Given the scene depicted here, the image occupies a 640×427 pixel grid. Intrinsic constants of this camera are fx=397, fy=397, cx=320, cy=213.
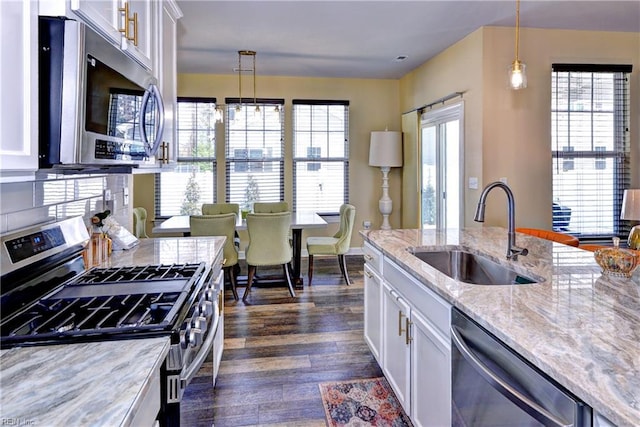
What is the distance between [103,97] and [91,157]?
0.23 meters

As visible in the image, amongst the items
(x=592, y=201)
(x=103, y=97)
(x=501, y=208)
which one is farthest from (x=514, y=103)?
(x=103, y=97)

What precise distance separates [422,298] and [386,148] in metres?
4.44

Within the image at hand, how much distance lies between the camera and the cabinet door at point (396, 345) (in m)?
1.92

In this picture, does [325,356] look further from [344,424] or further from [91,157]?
[91,157]

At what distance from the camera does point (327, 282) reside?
4.77 m

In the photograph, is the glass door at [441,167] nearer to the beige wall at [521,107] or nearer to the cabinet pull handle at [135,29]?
the beige wall at [521,107]

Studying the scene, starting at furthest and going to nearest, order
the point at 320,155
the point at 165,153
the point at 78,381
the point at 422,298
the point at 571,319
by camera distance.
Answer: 1. the point at 320,155
2. the point at 165,153
3. the point at 422,298
4. the point at 571,319
5. the point at 78,381

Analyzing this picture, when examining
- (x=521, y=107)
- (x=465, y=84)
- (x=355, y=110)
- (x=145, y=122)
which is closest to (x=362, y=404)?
(x=145, y=122)

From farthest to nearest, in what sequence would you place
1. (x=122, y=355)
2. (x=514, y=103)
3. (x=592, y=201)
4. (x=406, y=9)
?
(x=592, y=201) < (x=514, y=103) < (x=406, y=9) < (x=122, y=355)

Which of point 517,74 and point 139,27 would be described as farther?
point 517,74

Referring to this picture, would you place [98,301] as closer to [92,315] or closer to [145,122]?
[92,315]

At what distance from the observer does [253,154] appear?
6.03 m

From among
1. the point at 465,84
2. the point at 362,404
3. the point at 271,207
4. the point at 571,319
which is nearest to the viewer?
the point at 571,319

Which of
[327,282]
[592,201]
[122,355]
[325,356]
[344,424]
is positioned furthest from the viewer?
[327,282]
